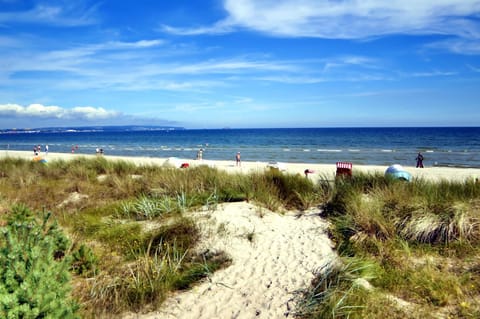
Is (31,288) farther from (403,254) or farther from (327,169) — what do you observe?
(327,169)

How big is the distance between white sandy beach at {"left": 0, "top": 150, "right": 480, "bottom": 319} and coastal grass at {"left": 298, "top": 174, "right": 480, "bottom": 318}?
0.32 meters

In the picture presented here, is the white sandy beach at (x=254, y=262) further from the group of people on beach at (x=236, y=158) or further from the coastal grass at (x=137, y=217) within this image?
the group of people on beach at (x=236, y=158)

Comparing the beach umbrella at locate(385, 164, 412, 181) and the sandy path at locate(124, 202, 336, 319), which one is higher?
Answer: the beach umbrella at locate(385, 164, 412, 181)

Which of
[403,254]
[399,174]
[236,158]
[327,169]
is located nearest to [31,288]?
[403,254]

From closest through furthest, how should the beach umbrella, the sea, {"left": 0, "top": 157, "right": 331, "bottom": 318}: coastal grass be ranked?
{"left": 0, "top": 157, "right": 331, "bottom": 318}: coastal grass
the beach umbrella
the sea

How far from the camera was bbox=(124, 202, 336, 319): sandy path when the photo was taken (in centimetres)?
414

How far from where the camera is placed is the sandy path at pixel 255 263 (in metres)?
4.14

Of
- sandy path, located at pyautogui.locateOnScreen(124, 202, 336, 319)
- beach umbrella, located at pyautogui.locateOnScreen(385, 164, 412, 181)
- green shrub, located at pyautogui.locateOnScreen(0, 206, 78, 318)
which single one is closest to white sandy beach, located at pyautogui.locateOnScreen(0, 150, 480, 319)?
sandy path, located at pyautogui.locateOnScreen(124, 202, 336, 319)

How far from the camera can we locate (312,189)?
28.3 feet

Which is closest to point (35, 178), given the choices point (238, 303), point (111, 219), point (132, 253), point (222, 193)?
point (111, 219)

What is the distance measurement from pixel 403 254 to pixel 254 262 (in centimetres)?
234

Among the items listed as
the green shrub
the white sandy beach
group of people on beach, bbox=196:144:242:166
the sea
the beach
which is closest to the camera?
the green shrub

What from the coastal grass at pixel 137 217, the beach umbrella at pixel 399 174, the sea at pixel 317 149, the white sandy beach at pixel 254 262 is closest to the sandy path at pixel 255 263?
the white sandy beach at pixel 254 262

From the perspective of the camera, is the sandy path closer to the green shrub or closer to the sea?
the green shrub
